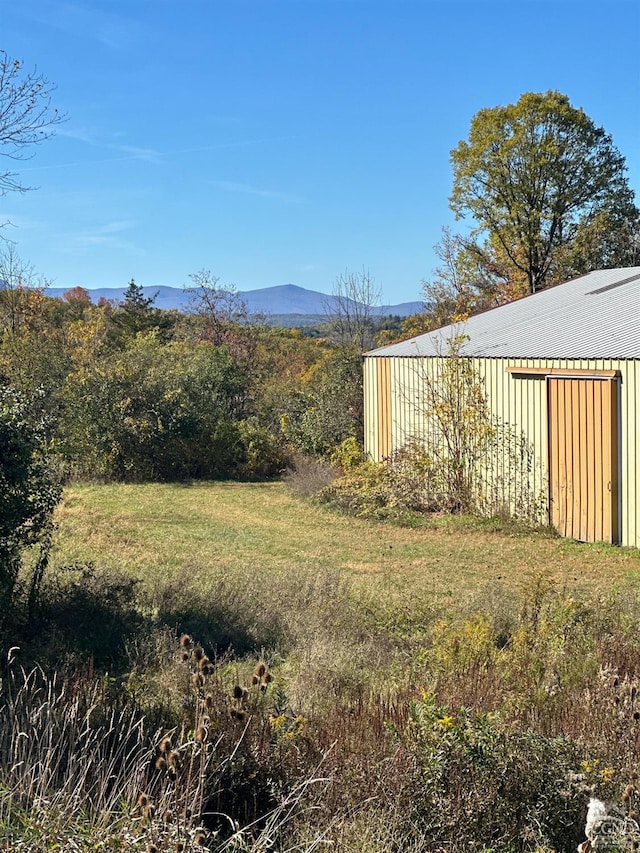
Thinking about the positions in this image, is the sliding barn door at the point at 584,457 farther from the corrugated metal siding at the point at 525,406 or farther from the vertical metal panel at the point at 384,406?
the vertical metal panel at the point at 384,406

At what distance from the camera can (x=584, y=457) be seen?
43.0 feet

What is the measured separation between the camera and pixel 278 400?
1003 inches

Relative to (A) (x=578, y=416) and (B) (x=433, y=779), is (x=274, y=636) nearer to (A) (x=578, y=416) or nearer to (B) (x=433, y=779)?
(B) (x=433, y=779)

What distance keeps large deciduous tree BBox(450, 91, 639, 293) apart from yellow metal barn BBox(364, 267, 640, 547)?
14.9m

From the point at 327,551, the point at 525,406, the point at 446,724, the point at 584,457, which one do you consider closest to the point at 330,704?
the point at 446,724

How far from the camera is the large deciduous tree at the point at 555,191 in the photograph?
105ft

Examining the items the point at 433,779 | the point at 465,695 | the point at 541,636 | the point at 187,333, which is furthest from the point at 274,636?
the point at 187,333

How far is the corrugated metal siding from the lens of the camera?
12.3 metres

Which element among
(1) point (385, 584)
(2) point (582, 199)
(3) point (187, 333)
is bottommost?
(1) point (385, 584)

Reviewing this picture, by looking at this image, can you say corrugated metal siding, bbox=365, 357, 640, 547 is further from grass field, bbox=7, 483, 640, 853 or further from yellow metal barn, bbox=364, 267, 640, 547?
grass field, bbox=7, 483, 640, 853

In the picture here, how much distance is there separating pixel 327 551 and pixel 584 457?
420 cm

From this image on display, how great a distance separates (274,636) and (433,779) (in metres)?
4.08

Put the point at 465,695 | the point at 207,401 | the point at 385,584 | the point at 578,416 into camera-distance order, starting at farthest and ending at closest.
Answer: the point at 207,401 → the point at 578,416 → the point at 385,584 → the point at 465,695

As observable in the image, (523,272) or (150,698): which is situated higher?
(523,272)
